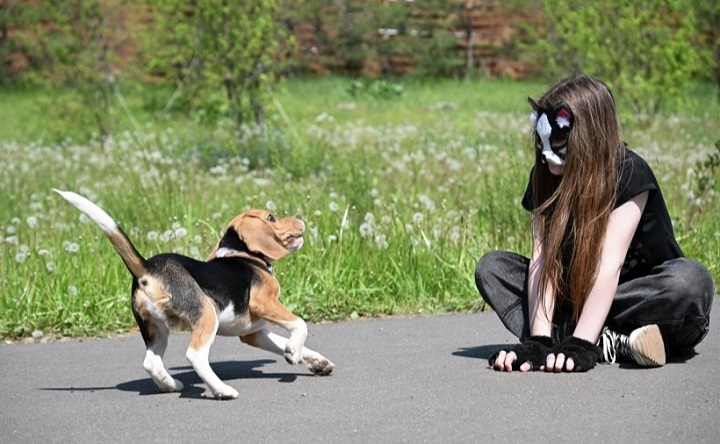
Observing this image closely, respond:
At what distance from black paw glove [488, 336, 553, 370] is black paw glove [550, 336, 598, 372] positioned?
55 millimetres

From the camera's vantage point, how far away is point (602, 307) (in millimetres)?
4973

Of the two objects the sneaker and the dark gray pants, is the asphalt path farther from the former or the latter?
the dark gray pants

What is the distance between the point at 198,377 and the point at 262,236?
0.78 metres

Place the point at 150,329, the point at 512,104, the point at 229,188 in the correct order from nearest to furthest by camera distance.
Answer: the point at 150,329 → the point at 229,188 → the point at 512,104

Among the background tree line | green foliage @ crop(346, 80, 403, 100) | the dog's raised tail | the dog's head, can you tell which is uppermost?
the dog's raised tail

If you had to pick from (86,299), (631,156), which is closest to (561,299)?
(631,156)

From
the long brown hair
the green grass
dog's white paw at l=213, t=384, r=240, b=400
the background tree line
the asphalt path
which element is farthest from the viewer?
the background tree line

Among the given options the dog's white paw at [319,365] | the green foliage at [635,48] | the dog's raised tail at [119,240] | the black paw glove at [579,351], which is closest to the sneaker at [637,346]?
the black paw glove at [579,351]

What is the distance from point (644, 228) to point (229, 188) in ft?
17.1

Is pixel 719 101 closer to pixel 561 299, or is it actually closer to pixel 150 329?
pixel 561 299

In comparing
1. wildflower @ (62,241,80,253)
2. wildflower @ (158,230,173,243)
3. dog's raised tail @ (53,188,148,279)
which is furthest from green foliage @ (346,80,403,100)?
dog's raised tail @ (53,188,148,279)

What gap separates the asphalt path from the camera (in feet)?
13.6

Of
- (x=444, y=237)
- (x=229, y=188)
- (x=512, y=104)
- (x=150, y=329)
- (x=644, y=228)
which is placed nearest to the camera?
(x=150, y=329)

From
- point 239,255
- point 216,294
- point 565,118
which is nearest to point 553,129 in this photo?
point 565,118
